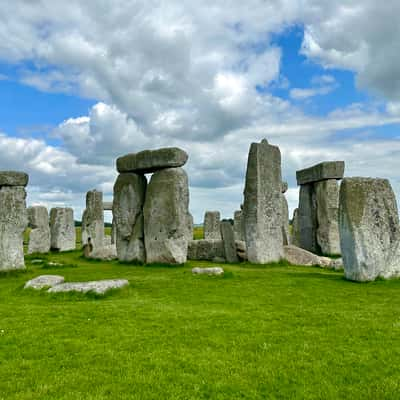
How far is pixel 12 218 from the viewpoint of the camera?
52.9ft

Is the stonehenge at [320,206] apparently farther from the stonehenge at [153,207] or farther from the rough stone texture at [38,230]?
the rough stone texture at [38,230]

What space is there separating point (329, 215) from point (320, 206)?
0.70 metres

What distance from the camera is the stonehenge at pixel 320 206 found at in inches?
921

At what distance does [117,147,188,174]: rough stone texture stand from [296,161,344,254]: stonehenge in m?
8.34

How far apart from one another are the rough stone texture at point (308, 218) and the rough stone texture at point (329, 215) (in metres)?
0.76

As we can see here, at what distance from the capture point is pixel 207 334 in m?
7.30

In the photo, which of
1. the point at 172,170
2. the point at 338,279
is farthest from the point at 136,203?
the point at 338,279

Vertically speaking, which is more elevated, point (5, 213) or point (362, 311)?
point (5, 213)

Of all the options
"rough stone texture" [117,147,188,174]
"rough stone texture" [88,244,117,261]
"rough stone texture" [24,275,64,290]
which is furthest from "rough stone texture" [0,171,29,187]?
"rough stone texture" [88,244,117,261]

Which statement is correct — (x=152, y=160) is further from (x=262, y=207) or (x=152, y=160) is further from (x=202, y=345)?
(x=202, y=345)

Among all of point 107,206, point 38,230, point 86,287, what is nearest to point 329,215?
point 86,287

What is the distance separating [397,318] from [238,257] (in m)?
Result: 12.0

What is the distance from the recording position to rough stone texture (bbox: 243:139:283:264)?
1830cm

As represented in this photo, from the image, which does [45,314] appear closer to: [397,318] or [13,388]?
[13,388]
